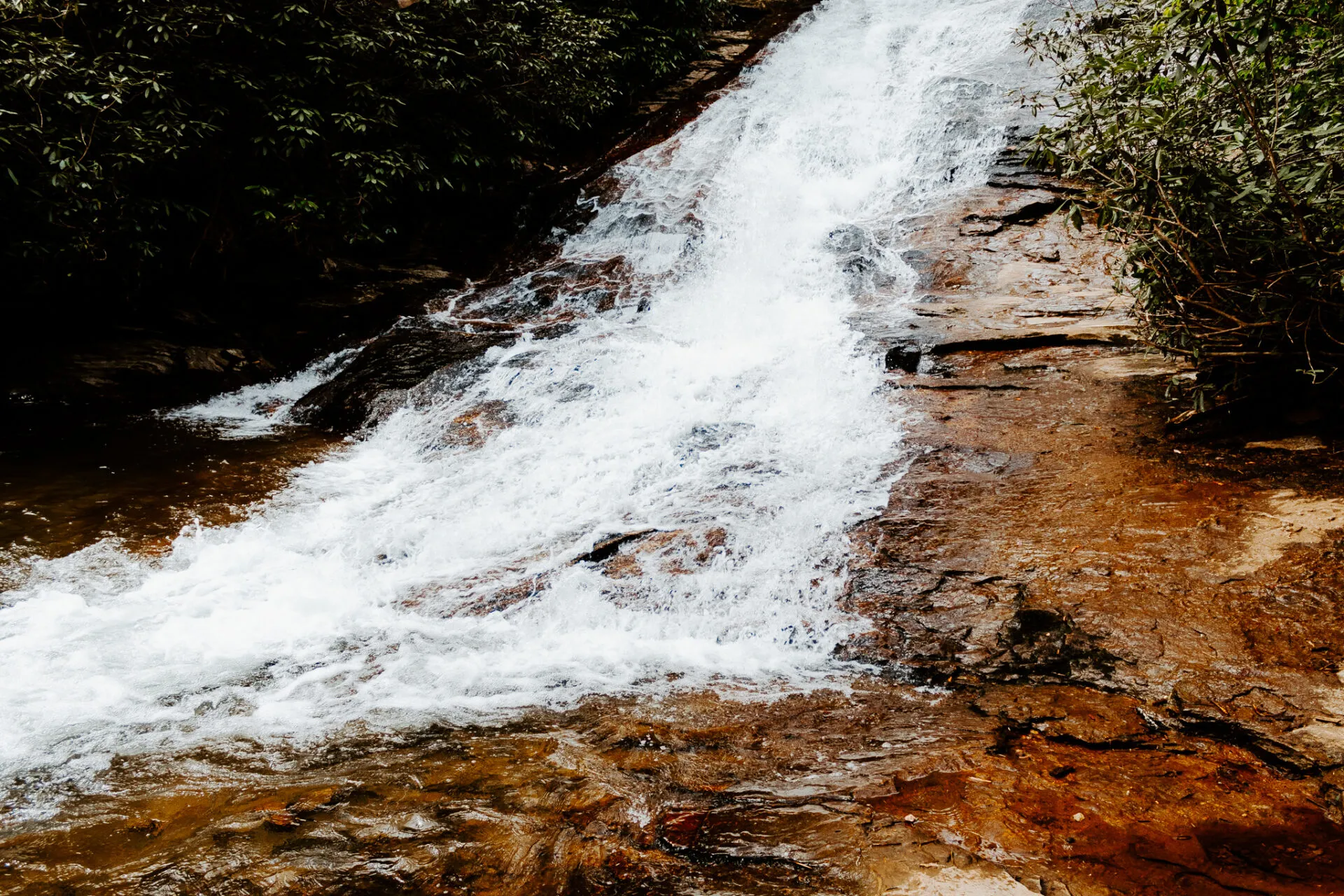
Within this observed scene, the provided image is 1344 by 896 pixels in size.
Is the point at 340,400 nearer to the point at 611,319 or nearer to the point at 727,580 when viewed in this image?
the point at 611,319

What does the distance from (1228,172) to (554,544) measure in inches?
202

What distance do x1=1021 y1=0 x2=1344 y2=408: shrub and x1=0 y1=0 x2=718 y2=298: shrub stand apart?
27.9ft

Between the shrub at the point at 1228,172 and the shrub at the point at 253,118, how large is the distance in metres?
8.51

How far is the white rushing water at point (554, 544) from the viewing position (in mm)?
3953

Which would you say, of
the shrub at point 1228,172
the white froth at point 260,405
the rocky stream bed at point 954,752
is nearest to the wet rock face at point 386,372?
the white froth at point 260,405

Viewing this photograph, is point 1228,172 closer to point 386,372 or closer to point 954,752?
point 954,752

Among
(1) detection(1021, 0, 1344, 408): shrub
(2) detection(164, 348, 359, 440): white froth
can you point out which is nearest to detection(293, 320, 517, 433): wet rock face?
(2) detection(164, 348, 359, 440): white froth

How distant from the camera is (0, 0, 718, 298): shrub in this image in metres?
7.07

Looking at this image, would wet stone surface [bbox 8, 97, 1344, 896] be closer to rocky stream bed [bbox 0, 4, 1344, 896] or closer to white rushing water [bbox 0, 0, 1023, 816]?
rocky stream bed [bbox 0, 4, 1344, 896]

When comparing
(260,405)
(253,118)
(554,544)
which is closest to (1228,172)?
(554,544)

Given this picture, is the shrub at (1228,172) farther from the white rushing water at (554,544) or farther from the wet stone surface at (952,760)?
the white rushing water at (554,544)

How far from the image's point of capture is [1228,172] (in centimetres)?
A: 449

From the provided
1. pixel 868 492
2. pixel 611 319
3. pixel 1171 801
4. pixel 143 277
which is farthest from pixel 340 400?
pixel 1171 801

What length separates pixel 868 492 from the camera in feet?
18.1
